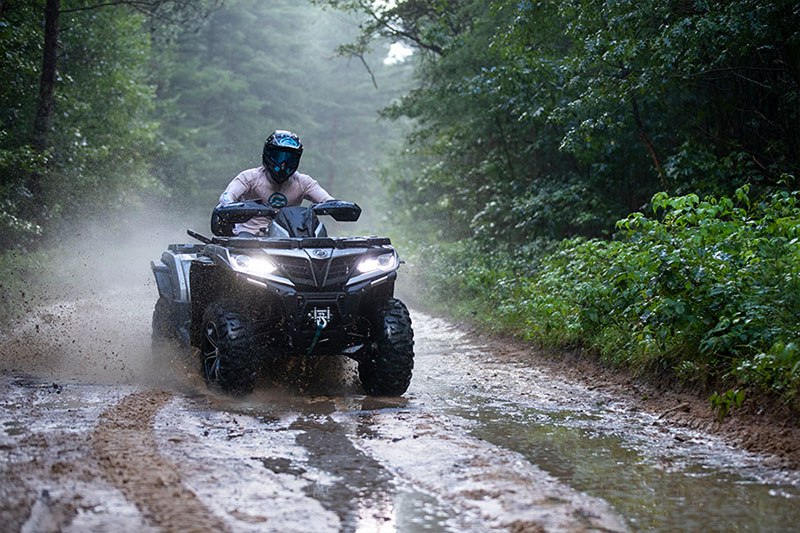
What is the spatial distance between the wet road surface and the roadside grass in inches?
26.8

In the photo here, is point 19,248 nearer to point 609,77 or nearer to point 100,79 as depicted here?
point 100,79

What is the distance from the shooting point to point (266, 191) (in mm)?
8391

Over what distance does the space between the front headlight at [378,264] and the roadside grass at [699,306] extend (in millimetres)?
2237

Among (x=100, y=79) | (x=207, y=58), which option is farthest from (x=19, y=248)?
(x=207, y=58)

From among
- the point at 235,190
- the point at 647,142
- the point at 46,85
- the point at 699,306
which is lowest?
the point at 699,306

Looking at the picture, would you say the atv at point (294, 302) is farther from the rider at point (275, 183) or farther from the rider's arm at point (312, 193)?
the rider's arm at point (312, 193)

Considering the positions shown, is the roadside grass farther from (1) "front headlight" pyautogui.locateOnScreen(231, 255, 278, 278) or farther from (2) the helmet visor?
(1) "front headlight" pyautogui.locateOnScreen(231, 255, 278, 278)

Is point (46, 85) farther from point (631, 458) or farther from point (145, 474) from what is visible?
point (631, 458)

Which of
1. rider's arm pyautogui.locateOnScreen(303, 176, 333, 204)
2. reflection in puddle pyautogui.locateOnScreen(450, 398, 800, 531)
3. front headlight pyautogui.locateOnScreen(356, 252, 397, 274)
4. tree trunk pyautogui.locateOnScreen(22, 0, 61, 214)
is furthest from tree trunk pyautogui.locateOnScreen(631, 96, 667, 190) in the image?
tree trunk pyautogui.locateOnScreen(22, 0, 61, 214)

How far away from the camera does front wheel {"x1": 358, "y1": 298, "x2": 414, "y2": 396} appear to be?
709 cm

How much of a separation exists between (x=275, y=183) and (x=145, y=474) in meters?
4.53

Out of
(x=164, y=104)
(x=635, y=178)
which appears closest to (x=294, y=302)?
(x=635, y=178)

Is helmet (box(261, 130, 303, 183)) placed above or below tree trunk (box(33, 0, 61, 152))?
below

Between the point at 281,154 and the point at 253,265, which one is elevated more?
the point at 281,154
